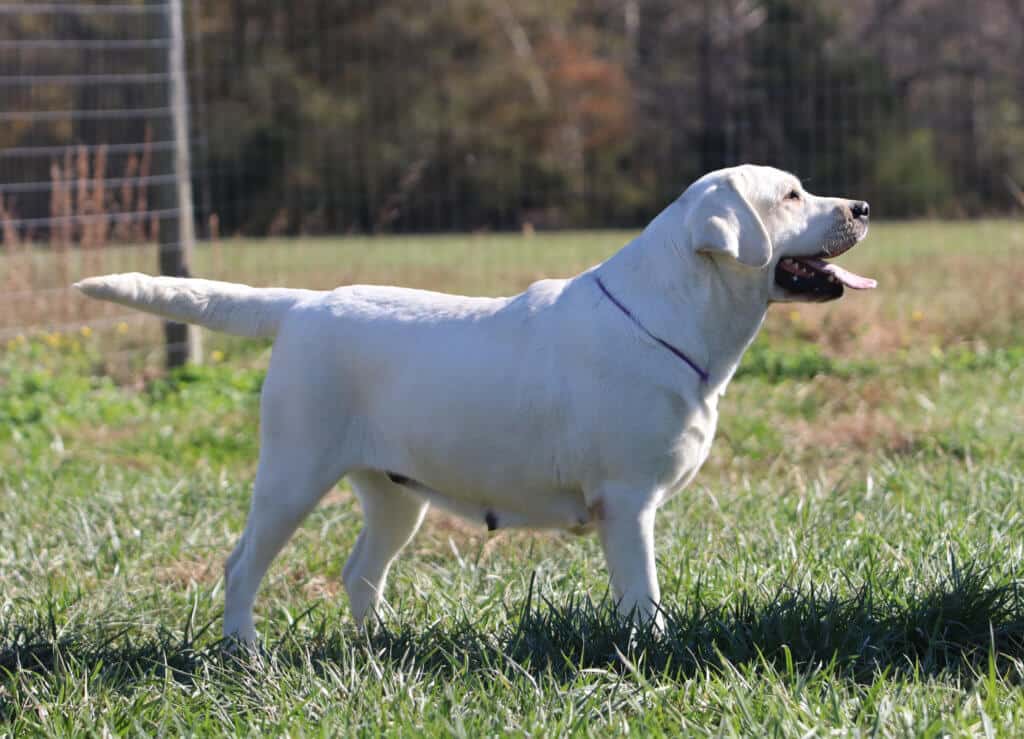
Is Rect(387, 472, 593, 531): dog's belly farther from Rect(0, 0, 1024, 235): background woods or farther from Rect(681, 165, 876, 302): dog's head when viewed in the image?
Rect(0, 0, 1024, 235): background woods

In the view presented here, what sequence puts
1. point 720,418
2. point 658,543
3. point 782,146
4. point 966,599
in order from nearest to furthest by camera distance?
1. point 966,599
2. point 658,543
3. point 720,418
4. point 782,146

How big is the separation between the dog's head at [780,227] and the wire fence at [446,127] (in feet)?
14.5

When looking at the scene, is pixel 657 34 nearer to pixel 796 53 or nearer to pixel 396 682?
pixel 796 53

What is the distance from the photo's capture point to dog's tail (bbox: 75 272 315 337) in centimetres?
382

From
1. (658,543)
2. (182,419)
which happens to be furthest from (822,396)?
(182,419)

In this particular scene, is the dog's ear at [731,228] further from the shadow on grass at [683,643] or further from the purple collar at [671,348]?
the shadow on grass at [683,643]

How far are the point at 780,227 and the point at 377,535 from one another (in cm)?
151

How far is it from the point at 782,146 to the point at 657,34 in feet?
77.6

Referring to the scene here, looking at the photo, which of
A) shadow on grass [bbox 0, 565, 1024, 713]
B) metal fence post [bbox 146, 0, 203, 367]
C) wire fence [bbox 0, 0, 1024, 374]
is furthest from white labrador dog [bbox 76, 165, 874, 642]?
metal fence post [bbox 146, 0, 203, 367]

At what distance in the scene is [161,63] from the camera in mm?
8109

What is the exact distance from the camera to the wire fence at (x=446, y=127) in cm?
872

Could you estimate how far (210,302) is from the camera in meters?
3.85

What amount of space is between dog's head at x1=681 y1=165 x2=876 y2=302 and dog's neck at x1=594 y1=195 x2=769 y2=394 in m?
0.03

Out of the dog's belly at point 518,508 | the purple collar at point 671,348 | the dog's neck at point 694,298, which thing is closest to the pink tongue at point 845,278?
the dog's neck at point 694,298
